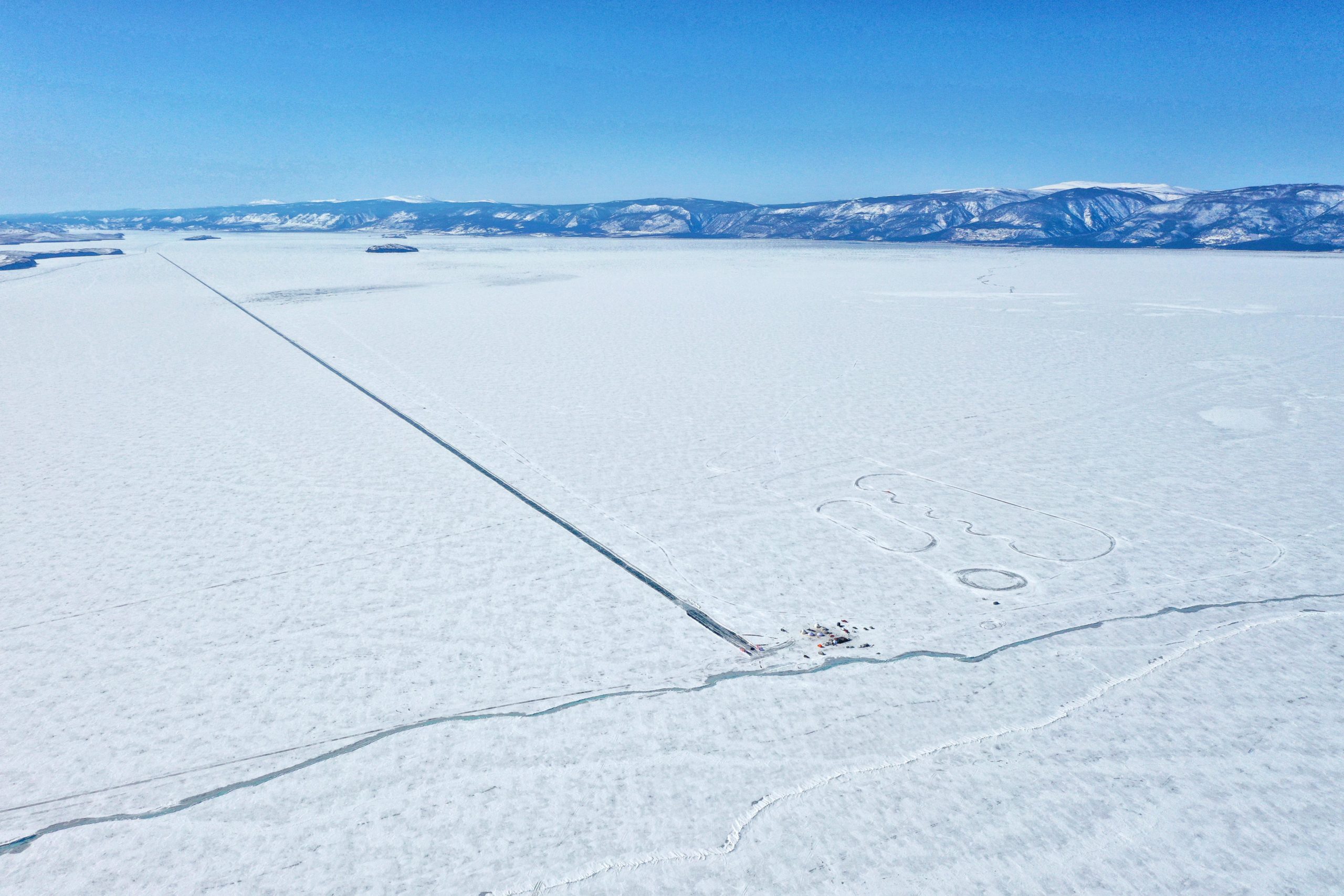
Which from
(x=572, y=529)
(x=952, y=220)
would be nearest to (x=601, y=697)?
(x=572, y=529)

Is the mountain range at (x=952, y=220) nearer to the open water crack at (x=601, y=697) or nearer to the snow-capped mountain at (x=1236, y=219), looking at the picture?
the snow-capped mountain at (x=1236, y=219)

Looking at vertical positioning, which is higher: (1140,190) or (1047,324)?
(1140,190)

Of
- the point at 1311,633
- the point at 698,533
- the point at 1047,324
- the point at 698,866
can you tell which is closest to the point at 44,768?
the point at 698,866

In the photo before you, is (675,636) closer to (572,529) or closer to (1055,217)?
(572,529)

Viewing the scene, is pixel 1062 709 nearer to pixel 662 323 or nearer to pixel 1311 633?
pixel 1311 633

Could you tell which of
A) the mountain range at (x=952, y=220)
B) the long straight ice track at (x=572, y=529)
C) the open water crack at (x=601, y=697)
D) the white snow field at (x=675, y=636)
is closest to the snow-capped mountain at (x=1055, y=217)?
the mountain range at (x=952, y=220)

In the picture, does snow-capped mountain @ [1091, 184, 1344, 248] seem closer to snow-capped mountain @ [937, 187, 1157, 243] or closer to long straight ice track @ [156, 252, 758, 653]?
snow-capped mountain @ [937, 187, 1157, 243]

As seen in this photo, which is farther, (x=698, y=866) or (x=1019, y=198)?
(x=1019, y=198)
